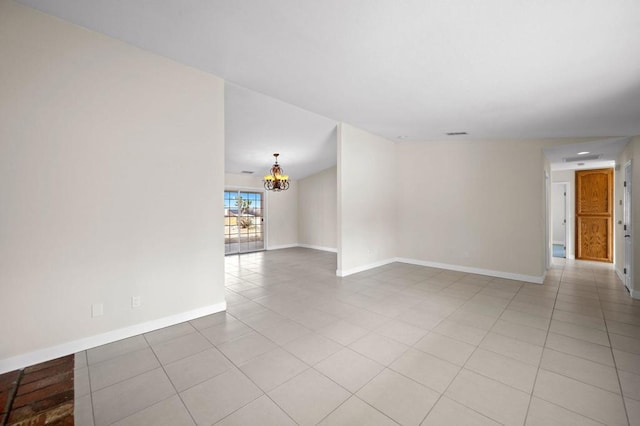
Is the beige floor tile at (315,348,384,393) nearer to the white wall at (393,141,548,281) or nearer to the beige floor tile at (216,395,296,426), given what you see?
the beige floor tile at (216,395,296,426)

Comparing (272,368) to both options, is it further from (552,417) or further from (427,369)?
(552,417)

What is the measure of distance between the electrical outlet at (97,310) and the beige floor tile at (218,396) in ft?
4.36

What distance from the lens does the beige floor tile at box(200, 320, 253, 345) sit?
2.63 meters

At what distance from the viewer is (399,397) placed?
1812 millimetres

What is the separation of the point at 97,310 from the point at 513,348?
395cm

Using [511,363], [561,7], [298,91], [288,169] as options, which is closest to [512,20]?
[561,7]

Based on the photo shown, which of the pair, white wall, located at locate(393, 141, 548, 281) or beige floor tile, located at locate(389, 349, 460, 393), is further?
white wall, located at locate(393, 141, 548, 281)

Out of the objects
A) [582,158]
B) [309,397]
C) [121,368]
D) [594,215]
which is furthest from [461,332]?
[594,215]

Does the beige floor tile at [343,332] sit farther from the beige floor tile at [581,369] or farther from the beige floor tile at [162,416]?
the beige floor tile at [581,369]

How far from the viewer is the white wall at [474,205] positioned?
189 inches

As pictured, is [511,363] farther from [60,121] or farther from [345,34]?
[60,121]

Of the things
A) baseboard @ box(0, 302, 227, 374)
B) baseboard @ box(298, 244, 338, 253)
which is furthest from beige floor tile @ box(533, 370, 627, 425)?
baseboard @ box(298, 244, 338, 253)

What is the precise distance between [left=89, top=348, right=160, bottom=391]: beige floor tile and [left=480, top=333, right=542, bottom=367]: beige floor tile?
3.02m

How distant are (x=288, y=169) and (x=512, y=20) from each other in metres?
6.55
